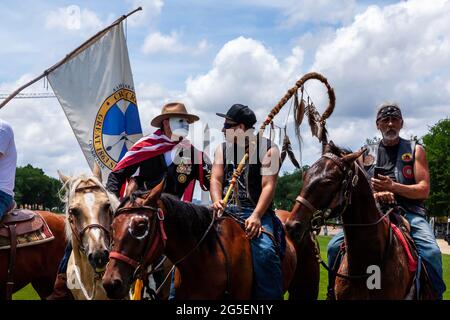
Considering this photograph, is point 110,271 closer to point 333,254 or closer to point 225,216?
point 225,216

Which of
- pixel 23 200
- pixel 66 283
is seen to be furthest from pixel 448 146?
pixel 23 200

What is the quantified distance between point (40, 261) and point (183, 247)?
375 cm

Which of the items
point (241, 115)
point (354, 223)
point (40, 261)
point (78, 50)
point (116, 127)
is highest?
Result: point (78, 50)

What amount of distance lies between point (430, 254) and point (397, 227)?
47cm

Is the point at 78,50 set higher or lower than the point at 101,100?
higher

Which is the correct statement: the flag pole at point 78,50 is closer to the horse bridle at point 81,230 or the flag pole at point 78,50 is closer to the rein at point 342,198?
the horse bridle at point 81,230

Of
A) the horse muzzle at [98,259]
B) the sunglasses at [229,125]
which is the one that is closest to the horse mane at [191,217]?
the horse muzzle at [98,259]

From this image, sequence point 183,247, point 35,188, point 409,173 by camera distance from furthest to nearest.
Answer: point 35,188 → point 409,173 → point 183,247

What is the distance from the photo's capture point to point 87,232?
22.4 ft

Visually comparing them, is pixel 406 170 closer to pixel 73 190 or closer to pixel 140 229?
pixel 140 229

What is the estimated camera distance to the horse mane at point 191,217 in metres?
6.01

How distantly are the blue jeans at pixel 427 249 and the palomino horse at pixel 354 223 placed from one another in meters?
0.28

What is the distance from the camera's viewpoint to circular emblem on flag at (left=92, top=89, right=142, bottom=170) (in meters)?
13.1

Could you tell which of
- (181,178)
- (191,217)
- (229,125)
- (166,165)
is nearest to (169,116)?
(166,165)
